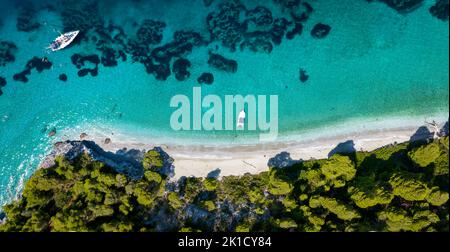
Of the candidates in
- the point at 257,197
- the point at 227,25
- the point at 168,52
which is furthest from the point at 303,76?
the point at 168,52

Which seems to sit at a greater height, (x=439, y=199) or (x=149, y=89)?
(x=149, y=89)

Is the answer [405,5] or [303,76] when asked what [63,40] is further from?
[405,5]

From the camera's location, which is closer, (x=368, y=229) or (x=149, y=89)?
(x=368, y=229)

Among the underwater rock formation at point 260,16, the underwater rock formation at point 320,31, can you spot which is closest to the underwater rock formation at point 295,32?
the underwater rock formation at point 320,31

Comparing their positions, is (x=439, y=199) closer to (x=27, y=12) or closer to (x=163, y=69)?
(x=163, y=69)

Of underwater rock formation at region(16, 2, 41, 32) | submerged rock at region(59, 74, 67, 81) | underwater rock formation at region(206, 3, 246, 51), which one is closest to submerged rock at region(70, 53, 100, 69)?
submerged rock at region(59, 74, 67, 81)

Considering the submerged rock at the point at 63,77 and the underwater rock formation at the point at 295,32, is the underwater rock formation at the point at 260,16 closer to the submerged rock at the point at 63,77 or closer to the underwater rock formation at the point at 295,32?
the underwater rock formation at the point at 295,32
